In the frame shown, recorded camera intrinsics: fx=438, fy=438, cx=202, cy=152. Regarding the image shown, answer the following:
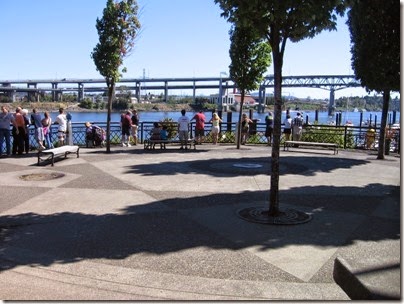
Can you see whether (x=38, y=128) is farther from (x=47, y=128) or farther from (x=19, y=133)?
(x=19, y=133)

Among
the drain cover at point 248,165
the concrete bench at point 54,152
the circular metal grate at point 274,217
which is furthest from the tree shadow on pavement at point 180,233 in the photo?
the concrete bench at point 54,152

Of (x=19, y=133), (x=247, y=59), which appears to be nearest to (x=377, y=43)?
(x=247, y=59)

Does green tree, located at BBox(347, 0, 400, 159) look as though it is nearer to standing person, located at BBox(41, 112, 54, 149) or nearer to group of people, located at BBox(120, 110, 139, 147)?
group of people, located at BBox(120, 110, 139, 147)

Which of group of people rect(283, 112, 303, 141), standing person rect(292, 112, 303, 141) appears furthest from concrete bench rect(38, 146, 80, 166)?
standing person rect(292, 112, 303, 141)

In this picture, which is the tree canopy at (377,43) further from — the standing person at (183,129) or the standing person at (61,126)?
the standing person at (61,126)

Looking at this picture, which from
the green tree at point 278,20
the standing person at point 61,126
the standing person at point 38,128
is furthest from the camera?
the standing person at point 61,126

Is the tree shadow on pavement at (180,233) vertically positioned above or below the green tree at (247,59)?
below

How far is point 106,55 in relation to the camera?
15555 millimetres

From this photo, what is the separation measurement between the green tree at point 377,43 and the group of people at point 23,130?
11.2m

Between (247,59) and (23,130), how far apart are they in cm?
917

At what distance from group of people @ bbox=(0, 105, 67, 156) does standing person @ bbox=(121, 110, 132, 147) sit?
7.87 ft

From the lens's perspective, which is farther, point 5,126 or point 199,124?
point 199,124

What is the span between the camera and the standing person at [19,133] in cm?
1558

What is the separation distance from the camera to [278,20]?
6.84m
